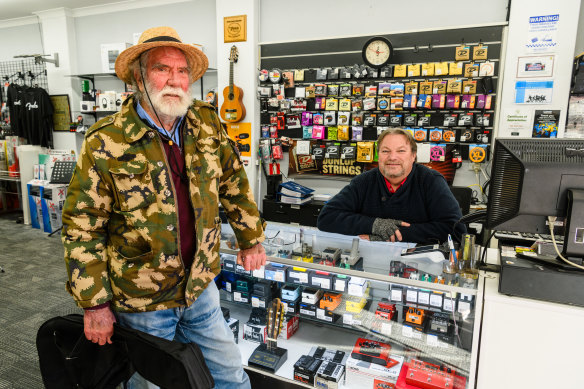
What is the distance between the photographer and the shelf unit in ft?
4.52

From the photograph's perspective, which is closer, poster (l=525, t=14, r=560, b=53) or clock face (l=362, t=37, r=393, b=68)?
poster (l=525, t=14, r=560, b=53)

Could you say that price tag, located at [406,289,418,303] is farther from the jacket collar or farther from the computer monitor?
the jacket collar

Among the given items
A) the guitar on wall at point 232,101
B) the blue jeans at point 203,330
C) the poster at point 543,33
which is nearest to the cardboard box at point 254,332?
the blue jeans at point 203,330

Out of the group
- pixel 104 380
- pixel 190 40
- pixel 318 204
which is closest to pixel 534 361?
pixel 104 380

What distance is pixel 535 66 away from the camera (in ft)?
11.4

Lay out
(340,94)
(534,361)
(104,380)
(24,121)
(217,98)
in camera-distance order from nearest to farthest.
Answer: (104,380) → (534,361) → (340,94) → (217,98) → (24,121)

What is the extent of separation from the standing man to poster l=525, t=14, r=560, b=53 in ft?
11.3

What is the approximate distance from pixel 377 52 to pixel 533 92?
1569 mm

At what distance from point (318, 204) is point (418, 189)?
6.49 ft

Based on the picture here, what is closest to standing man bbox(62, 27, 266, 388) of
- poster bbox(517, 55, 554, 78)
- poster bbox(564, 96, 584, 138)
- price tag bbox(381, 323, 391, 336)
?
price tag bbox(381, 323, 391, 336)

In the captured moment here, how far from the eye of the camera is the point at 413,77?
155 inches

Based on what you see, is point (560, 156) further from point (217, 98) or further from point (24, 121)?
point (24, 121)

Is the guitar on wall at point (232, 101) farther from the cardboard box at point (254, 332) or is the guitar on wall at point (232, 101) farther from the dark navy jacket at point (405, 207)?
the cardboard box at point (254, 332)

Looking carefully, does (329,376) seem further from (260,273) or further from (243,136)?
(243,136)
